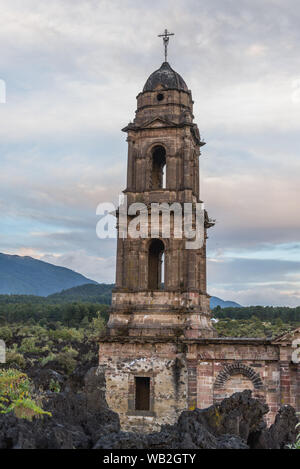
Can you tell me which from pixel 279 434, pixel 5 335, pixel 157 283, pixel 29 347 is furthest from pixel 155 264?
A: pixel 5 335

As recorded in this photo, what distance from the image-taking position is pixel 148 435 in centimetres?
888

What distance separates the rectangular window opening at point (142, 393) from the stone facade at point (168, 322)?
4 cm

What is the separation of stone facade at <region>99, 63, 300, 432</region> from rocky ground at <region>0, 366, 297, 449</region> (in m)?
5.11

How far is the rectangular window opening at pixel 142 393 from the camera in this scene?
20.1 metres

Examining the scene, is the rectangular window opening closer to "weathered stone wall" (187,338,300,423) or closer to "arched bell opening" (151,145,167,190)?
"weathered stone wall" (187,338,300,423)

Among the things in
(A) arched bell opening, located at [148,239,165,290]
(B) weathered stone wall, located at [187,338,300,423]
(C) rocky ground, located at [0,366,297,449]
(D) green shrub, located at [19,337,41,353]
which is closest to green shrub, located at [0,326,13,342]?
(D) green shrub, located at [19,337,41,353]

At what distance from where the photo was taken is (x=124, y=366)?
19922 mm

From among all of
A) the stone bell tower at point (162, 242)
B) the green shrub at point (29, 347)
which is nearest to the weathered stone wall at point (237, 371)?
the stone bell tower at point (162, 242)

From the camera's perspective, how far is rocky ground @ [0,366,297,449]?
24.7 ft

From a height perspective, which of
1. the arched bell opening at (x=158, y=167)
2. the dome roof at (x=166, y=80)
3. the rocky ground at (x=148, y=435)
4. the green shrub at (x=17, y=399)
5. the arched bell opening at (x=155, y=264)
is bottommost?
the rocky ground at (x=148, y=435)

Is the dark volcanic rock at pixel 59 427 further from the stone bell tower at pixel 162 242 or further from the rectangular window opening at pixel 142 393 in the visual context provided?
the stone bell tower at pixel 162 242
